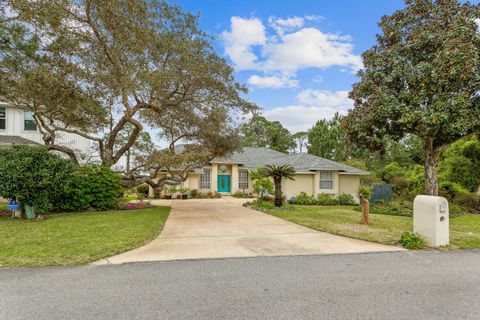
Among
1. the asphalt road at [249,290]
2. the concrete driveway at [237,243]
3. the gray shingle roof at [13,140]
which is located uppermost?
the gray shingle roof at [13,140]

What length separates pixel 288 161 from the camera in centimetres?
2252

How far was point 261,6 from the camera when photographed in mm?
12680

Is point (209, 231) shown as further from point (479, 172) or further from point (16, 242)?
point (479, 172)

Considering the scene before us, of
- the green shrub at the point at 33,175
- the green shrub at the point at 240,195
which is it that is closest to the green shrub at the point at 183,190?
the green shrub at the point at 240,195

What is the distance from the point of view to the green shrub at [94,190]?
12.4m

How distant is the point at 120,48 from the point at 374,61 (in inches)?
455

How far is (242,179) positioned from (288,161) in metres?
4.49

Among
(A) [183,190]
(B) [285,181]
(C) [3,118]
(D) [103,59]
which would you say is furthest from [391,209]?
(C) [3,118]

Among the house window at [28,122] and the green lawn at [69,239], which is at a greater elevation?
the house window at [28,122]

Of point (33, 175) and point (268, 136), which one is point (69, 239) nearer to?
point (33, 175)

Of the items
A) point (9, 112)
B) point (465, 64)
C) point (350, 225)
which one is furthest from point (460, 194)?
point (9, 112)

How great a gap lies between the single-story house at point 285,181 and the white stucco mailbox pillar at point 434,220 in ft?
33.9

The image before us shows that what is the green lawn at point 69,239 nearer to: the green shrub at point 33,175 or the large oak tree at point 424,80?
the green shrub at point 33,175

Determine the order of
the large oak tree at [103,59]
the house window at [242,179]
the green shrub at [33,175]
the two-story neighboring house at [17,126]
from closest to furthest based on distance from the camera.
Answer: the green shrub at [33,175]
the large oak tree at [103,59]
the two-story neighboring house at [17,126]
the house window at [242,179]
